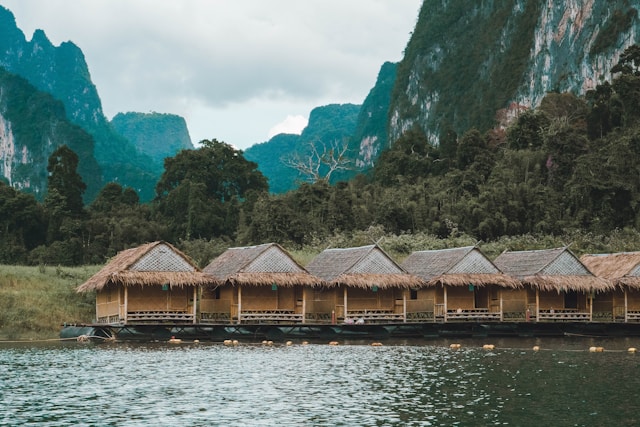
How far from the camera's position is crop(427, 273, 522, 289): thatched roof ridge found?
32375mm

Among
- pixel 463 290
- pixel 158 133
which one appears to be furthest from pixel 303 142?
pixel 463 290

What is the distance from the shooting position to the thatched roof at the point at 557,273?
32.9m

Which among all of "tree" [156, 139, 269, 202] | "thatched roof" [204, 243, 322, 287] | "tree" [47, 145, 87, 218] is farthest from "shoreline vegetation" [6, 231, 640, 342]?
"tree" [156, 139, 269, 202]

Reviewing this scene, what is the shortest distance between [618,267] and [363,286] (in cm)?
1019

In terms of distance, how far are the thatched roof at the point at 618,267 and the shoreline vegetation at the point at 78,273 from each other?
4.88 m

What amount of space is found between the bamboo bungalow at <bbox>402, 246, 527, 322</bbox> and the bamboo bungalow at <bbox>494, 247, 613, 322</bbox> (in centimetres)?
62

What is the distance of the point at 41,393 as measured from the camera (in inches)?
683

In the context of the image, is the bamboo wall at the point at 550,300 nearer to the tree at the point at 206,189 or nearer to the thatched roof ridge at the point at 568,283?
the thatched roof ridge at the point at 568,283

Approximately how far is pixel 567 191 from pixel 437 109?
213 ft

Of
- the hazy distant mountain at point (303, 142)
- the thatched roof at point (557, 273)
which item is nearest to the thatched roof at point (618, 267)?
the thatched roof at point (557, 273)

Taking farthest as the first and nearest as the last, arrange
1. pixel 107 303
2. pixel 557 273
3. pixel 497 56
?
1. pixel 497 56
2. pixel 557 273
3. pixel 107 303

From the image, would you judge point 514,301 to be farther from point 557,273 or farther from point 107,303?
point 107,303

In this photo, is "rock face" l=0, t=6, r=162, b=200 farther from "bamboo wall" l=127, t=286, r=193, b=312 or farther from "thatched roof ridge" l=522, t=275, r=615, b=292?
"thatched roof ridge" l=522, t=275, r=615, b=292

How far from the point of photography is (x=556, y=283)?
3281cm
